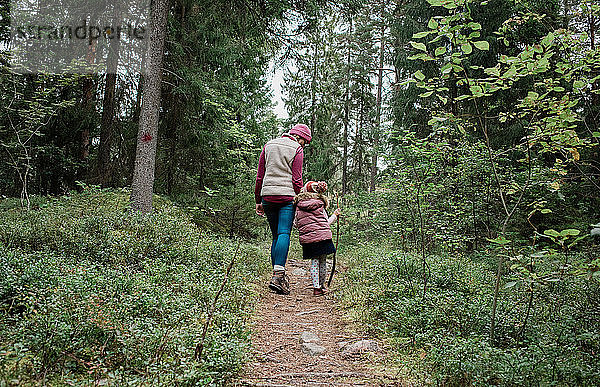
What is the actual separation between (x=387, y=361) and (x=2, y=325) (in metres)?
3.22

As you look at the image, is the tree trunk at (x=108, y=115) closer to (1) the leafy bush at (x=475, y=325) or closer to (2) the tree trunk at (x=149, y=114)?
(2) the tree trunk at (x=149, y=114)

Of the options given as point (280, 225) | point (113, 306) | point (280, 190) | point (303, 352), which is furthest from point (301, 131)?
point (113, 306)

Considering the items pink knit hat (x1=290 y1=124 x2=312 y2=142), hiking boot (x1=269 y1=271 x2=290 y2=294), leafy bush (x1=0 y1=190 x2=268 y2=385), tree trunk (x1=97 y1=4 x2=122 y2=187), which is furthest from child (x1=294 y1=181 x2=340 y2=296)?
tree trunk (x1=97 y1=4 x2=122 y2=187)

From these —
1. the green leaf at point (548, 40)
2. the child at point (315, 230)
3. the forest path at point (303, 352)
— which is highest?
the green leaf at point (548, 40)

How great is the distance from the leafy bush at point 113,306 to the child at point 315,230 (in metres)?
1.12

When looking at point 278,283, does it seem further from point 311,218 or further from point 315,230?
point 311,218

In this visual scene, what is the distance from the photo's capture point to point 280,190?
6035mm

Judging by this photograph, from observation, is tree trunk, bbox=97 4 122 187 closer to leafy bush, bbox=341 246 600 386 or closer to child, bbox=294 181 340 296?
child, bbox=294 181 340 296

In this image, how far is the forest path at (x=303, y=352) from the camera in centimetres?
320

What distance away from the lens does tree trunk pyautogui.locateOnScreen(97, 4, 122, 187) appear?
1319cm

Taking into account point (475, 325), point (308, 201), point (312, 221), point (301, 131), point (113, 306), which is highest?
point (301, 131)

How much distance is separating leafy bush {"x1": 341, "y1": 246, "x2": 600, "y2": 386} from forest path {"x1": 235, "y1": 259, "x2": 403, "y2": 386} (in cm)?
32

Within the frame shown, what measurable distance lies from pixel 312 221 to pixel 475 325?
3.08m

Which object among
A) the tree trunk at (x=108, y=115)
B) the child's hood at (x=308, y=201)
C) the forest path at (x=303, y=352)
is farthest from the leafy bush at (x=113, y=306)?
the tree trunk at (x=108, y=115)
